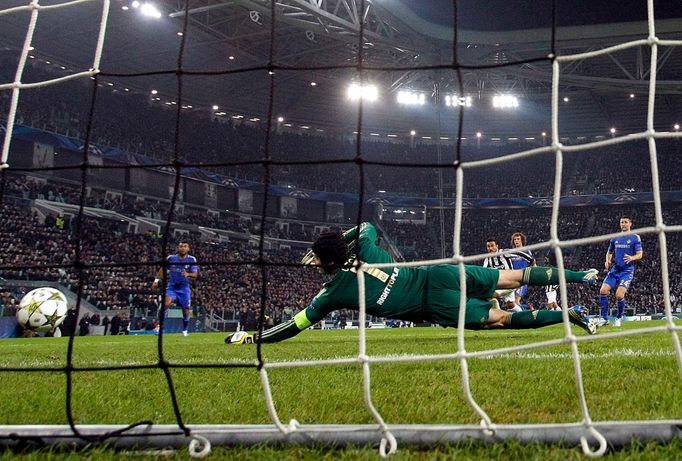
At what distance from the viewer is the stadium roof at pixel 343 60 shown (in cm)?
2156

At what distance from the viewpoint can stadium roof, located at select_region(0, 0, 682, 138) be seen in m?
21.6

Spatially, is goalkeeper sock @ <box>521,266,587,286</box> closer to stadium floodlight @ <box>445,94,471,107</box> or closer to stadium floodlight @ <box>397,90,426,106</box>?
stadium floodlight @ <box>445,94,471,107</box>

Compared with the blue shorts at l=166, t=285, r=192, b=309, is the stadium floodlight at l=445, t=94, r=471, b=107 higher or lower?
higher

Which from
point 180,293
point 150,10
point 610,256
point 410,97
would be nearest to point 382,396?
point 610,256

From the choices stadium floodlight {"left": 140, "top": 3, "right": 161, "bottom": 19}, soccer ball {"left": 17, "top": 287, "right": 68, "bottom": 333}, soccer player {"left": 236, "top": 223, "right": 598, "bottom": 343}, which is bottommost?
soccer ball {"left": 17, "top": 287, "right": 68, "bottom": 333}

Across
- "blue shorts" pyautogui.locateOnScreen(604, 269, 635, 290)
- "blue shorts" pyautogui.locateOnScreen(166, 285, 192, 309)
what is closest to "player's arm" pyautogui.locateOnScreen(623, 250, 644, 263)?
"blue shorts" pyautogui.locateOnScreen(604, 269, 635, 290)

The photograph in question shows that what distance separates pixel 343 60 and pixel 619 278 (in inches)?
832

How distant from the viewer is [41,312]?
391 inches

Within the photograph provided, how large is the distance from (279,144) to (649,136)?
114ft

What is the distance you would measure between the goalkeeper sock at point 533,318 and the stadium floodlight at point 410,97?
2912 centimetres

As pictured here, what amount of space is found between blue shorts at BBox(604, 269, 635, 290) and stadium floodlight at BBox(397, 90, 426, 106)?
81.1 feet

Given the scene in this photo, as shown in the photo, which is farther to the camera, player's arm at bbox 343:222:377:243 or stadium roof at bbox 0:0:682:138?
stadium roof at bbox 0:0:682:138

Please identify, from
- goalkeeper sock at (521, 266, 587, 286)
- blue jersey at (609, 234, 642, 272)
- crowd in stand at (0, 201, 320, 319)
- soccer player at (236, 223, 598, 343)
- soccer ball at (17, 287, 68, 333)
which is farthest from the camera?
crowd in stand at (0, 201, 320, 319)

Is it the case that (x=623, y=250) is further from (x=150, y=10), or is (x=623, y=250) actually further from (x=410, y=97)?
(x=410, y=97)
